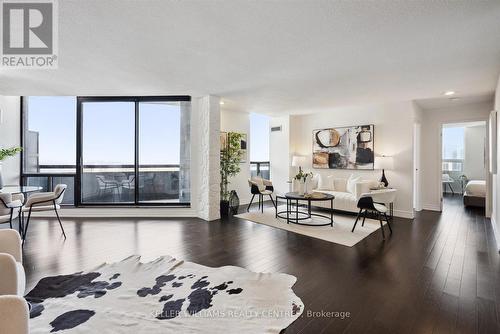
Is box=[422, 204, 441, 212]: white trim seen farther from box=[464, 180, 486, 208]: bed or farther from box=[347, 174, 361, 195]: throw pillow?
box=[347, 174, 361, 195]: throw pillow

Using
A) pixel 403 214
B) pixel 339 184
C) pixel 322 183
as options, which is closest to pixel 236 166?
pixel 322 183

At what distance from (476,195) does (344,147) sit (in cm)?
347

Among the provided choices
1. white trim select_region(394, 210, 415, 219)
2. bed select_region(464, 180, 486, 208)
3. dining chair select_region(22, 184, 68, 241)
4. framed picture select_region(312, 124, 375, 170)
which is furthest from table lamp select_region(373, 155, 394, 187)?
dining chair select_region(22, 184, 68, 241)

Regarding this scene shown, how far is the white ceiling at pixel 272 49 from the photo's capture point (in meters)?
2.17

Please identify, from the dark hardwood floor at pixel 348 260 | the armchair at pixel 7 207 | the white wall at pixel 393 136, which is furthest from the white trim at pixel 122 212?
the white wall at pixel 393 136

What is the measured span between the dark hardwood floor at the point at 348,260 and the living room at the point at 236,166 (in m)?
0.03

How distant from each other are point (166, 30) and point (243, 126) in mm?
4614

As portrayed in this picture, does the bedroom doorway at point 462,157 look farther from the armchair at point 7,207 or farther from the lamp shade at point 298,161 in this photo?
the armchair at point 7,207

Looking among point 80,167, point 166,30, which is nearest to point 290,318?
point 166,30

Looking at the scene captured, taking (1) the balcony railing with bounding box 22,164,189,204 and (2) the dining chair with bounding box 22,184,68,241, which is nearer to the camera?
(2) the dining chair with bounding box 22,184,68,241

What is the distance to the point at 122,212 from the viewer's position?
539cm

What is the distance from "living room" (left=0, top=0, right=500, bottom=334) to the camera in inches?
81.7

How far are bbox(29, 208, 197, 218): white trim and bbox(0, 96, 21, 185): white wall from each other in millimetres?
954

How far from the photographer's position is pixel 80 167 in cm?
540
